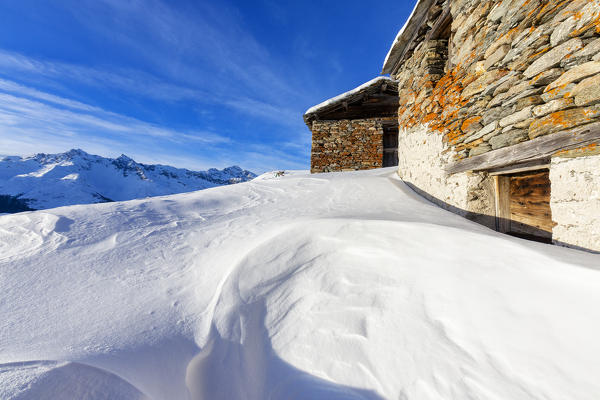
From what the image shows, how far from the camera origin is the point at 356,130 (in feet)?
27.7

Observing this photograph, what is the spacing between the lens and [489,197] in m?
2.72

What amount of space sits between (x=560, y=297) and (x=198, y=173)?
642 ft

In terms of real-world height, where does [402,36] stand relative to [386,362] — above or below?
above

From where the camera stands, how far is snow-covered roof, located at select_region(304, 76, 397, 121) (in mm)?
7688

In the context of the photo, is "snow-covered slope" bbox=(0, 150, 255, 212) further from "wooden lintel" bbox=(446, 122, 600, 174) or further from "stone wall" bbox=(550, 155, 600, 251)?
"stone wall" bbox=(550, 155, 600, 251)

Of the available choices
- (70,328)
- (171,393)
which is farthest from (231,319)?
(70,328)

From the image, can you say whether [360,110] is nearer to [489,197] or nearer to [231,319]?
[489,197]

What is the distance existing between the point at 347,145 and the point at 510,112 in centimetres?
→ 631

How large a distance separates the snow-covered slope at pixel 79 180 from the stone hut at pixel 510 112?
108619 mm

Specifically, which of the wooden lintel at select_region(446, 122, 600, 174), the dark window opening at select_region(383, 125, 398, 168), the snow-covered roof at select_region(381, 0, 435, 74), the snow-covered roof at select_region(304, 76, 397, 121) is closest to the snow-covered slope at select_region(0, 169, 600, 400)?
the wooden lintel at select_region(446, 122, 600, 174)

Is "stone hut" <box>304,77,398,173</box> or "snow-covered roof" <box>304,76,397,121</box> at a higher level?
"snow-covered roof" <box>304,76,397,121</box>

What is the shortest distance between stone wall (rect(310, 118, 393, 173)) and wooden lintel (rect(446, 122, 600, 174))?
5507 mm

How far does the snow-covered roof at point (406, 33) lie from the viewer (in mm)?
3453

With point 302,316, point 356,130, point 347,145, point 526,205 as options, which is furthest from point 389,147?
point 302,316
